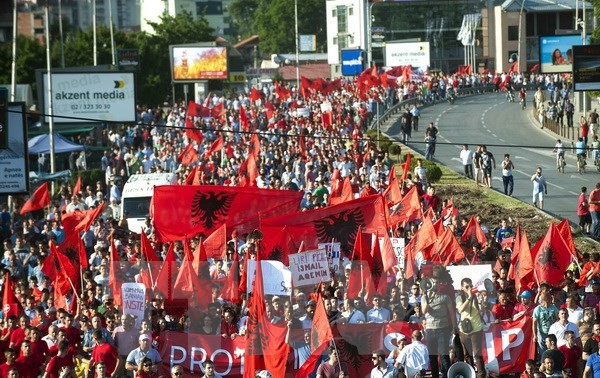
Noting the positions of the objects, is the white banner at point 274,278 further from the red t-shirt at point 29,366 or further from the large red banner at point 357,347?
the red t-shirt at point 29,366


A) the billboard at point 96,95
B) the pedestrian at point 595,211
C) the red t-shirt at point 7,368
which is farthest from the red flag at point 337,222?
the billboard at point 96,95

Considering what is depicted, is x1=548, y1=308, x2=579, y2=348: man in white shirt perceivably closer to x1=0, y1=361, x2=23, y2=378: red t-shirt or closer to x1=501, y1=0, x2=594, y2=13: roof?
x1=0, y1=361, x2=23, y2=378: red t-shirt

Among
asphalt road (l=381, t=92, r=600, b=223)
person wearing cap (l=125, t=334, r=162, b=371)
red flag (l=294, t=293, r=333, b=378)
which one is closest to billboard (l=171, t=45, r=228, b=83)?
asphalt road (l=381, t=92, r=600, b=223)

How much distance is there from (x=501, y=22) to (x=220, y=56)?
31.8 meters

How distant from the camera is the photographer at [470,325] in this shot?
1599 centimetres

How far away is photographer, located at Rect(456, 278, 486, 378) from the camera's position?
15992mm

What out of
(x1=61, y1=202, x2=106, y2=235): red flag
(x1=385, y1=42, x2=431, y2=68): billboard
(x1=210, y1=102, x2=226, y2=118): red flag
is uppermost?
(x1=385, y1=42, x2=431, y2=68): billboard

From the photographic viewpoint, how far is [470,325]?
52.5 ft

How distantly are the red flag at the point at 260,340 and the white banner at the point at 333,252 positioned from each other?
5.13 meters

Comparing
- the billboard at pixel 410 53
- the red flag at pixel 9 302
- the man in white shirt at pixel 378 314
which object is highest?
the billboard at pixel 410 53

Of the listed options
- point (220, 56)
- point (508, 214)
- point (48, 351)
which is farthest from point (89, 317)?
point (220, 56)

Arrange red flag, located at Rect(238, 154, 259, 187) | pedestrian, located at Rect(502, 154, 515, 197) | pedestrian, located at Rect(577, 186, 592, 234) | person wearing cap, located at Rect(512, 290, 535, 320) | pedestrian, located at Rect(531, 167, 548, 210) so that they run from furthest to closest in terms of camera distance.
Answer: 1. pedestrian, located at Rect(502, 154, 515, 197)
2. pedestrian, located at Rect(531, 167, 548, 210)
3. red flag, located at Rect(238, 154, 259, 187)
4. pedestrian, located at Rect(577, 186, 592, 234)
5. person wearing cap, located at Rect(512, 290, 535, 320)

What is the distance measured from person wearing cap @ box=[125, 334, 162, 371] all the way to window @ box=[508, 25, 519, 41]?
99943 millimetres

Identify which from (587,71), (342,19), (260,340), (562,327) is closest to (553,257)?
(562,327)
